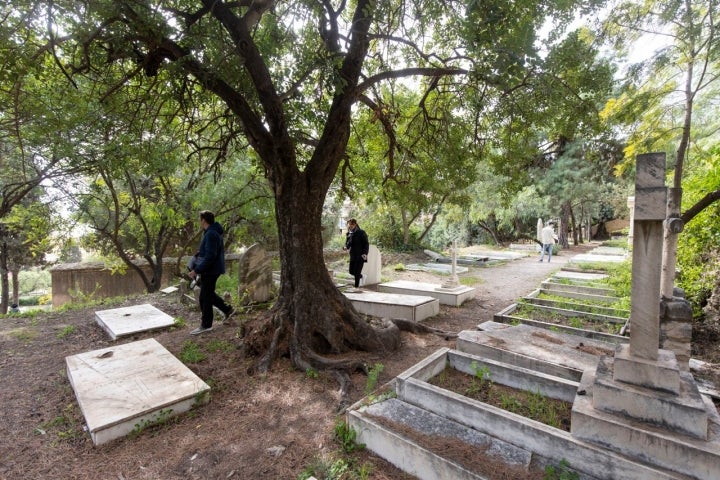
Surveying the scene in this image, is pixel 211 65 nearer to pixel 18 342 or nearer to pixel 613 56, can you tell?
pixel 18 342

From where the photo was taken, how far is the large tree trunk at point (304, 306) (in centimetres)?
477

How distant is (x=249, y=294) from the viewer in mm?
7523

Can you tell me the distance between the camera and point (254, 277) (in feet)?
25.1

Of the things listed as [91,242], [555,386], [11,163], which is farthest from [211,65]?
[11,163]

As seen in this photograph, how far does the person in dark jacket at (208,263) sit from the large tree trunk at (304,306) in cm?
131

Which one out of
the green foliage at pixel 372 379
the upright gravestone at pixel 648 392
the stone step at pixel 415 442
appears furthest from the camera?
the green foliage at pixel 372 379

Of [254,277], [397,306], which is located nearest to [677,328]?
[397,306]

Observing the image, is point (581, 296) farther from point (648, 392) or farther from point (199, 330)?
point (199, 330)

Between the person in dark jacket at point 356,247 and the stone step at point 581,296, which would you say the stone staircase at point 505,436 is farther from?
the person in dark jacket at point 356,247

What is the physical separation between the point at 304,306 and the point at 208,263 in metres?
1.94

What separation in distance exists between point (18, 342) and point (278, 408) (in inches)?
210

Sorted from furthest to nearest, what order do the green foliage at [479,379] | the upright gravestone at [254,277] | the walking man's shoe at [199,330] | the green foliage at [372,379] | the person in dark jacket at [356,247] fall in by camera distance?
the person in dark jacket at [356,247] < the upright gravestone at [254,277] < the walking man's shoe at [199,330] < the green foliage at [372,379] < the green foliage at [479,379]

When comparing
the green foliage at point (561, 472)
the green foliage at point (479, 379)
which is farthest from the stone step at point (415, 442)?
the green foliage at point (479, 379)

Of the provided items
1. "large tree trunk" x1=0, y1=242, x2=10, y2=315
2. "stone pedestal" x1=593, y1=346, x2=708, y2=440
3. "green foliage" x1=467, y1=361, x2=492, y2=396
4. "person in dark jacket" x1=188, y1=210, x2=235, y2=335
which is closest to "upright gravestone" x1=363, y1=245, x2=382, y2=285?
"person in dark jacket" x1=188, y1=210, x2=235, y2=335
